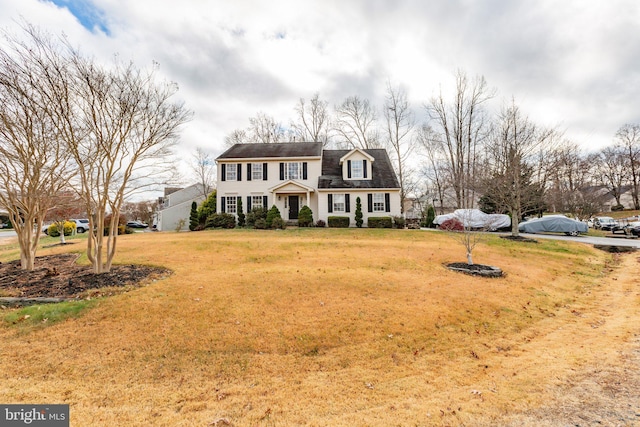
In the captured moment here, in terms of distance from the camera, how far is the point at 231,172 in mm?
22641

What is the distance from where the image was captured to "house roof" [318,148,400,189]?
21906 millimetres

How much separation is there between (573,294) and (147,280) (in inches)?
492

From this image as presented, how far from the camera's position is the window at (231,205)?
72.6ft

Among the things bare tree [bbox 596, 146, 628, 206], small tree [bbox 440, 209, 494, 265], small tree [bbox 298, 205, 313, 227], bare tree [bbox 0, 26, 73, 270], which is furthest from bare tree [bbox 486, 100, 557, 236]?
bare tree [bbox 596, 146, 628, 206]

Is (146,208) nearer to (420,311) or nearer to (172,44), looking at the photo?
(172,44)

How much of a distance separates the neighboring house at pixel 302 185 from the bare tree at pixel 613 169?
148ft

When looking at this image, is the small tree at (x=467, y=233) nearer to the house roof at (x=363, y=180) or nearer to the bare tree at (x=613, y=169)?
the house roof at (x=363, y=180)

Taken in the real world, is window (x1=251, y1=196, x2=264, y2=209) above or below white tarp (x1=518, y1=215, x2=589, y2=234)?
above

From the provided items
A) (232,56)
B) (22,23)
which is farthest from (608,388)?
(232,56)

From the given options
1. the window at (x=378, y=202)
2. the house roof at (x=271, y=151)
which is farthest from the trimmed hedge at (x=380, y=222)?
the house roof at (x=271, y=151)

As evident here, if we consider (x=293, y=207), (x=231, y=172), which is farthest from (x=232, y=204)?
(x=293, y=207)

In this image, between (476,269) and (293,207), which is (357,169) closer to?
(293,207)

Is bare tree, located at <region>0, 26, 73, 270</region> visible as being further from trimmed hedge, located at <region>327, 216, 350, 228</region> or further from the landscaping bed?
trimmed hedge, located at <region>327, 216, 350, 228</region>

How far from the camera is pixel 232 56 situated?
13.4 m
